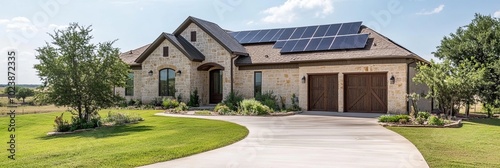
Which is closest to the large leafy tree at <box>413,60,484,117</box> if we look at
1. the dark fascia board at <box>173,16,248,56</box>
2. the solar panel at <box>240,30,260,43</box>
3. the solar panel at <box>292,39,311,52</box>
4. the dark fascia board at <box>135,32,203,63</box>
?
the solar panel at <box>292,39,311,52</box>

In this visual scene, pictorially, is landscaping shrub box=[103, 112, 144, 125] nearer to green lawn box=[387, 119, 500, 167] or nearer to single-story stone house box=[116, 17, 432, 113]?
single-story stone house box=[116, 17, 432, 113]

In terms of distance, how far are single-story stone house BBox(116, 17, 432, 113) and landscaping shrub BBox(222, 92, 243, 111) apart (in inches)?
26.3

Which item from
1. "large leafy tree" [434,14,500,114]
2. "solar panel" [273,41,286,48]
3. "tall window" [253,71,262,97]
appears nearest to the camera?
"large leafy tree" [434,14,500,114]

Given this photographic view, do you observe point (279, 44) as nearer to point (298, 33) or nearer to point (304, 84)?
point (298, 33)

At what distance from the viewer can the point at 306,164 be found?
6957 millimetres

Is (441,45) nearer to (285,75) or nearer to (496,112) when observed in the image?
(496,112)

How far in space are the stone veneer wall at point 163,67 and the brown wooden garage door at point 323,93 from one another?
26.2ft

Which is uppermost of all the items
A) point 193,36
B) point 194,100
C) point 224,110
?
point 193,36

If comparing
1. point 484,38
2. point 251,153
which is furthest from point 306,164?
point 484,38

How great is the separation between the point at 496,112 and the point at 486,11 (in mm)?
5883

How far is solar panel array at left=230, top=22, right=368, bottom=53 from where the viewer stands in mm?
21438

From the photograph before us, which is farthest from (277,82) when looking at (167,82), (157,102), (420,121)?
(420,121)

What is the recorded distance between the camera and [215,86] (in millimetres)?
25344

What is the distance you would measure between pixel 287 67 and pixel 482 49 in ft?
34.7
